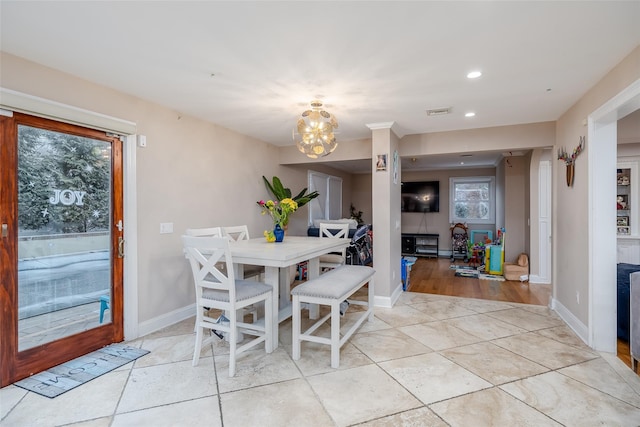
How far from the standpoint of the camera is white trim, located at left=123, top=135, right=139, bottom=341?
312 centimetres

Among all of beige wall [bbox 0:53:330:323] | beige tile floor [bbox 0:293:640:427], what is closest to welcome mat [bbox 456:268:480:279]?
beige tile floor [bbox 0:293:640:427]

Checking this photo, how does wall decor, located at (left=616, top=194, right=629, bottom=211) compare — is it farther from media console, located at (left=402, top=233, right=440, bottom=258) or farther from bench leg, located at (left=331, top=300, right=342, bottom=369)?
bench leg, located at (left=331, top=300, right=342, bottom=369)

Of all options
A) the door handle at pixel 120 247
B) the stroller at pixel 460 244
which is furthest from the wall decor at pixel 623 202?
the door handle at pixel 120 247

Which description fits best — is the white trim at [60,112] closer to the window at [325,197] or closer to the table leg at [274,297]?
the table leg at [274,297]

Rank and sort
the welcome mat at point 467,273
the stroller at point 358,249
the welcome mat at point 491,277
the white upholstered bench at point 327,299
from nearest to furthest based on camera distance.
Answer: the white upholstered bench at point 327,299 → the stroller at point 358,249 → the welcome mat at point 491,277 → the welcome mat at point 467,273

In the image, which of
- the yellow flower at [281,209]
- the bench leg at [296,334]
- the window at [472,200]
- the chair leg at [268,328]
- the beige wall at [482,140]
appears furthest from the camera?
the window at [472,200]

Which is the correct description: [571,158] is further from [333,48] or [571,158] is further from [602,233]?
[333,48]

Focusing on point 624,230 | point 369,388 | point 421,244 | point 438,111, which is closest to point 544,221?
point 624,230

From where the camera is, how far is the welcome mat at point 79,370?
7.56 feet

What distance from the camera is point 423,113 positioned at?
371cm

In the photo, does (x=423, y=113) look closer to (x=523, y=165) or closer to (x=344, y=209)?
(x=523, y=165)

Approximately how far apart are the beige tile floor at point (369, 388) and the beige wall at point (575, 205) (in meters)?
0.59

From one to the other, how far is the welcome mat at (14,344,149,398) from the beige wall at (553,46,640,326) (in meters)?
4.27

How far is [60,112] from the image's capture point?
2.56 m
